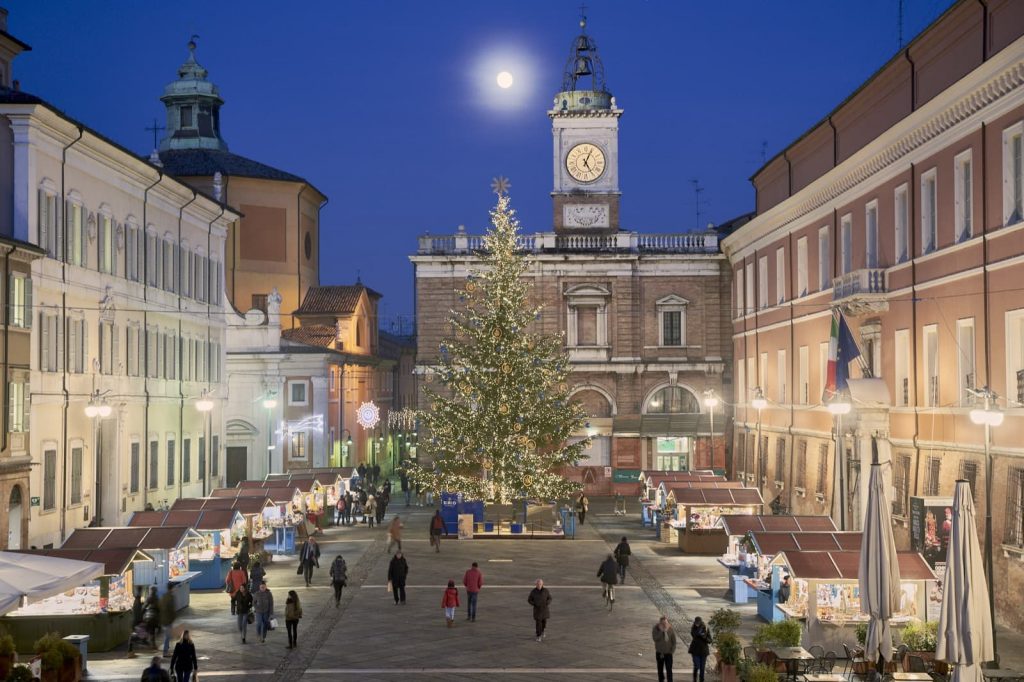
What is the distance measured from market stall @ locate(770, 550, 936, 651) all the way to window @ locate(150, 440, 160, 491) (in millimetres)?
30439

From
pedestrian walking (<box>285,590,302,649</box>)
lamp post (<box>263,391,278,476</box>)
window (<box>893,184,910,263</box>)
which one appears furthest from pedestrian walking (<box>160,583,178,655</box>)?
lamp post (<box>263,391,278,476</box>)

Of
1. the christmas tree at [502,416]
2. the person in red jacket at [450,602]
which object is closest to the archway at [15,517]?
the person in red jacket at [450,602]

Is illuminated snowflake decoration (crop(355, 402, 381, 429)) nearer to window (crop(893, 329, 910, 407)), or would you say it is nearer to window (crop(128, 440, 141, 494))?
window (crop(128, 440, 141, 494))

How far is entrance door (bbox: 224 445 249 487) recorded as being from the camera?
72.6 meters

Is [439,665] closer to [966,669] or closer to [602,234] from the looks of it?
[966,669]

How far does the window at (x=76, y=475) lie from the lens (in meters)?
44.6

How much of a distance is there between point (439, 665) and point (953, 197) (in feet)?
58.7

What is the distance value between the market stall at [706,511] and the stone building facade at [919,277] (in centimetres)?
314

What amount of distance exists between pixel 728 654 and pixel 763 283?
40.2 m

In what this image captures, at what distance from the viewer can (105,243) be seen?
4869cm

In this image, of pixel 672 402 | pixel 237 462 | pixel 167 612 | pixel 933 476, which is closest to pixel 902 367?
pixel 933 476

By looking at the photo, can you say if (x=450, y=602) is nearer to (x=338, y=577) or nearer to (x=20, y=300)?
(x=338, y=577)

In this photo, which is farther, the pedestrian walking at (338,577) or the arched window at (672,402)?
the arched window at (672,402)

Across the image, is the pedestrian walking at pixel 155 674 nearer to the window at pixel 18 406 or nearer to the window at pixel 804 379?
the window at pixel 18 406
